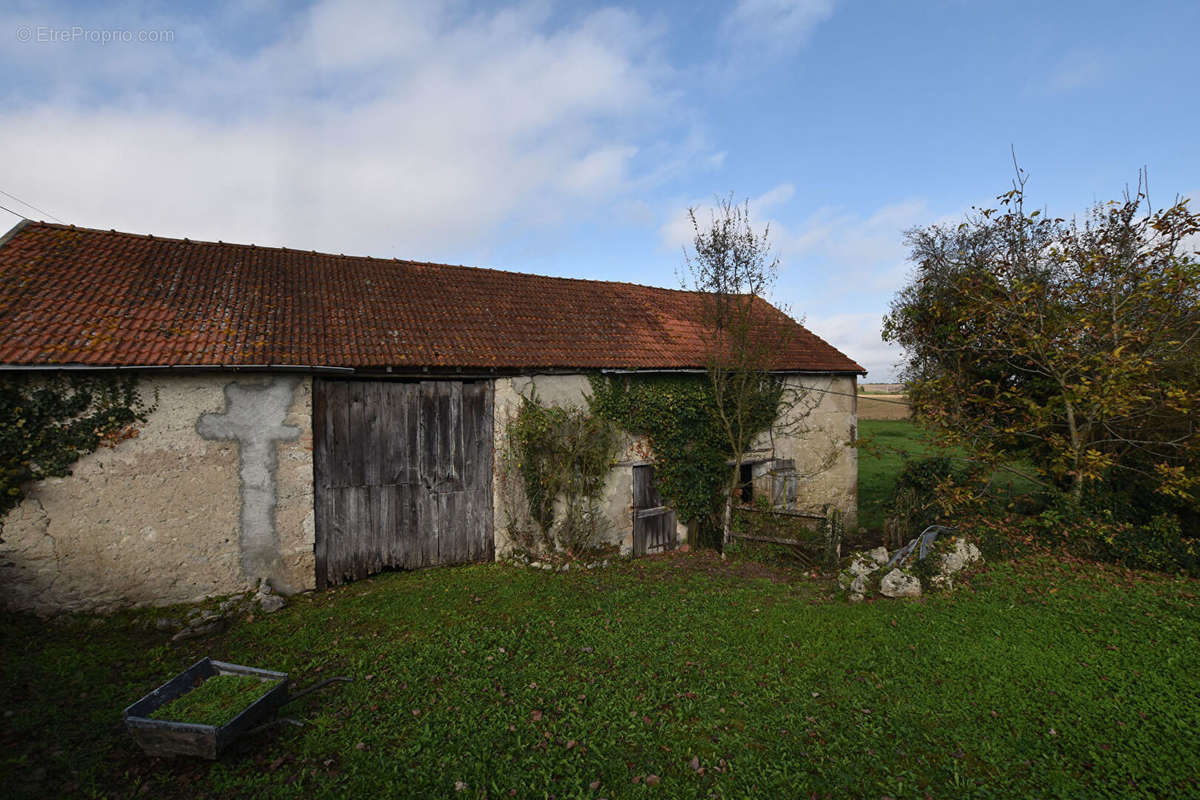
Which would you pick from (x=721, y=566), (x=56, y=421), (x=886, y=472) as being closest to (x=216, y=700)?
(x=56, y=421)

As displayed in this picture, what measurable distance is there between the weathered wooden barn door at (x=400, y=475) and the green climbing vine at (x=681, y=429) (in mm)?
2495

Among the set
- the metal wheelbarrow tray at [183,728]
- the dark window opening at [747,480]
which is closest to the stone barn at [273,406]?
the dark window opening at [747,480]

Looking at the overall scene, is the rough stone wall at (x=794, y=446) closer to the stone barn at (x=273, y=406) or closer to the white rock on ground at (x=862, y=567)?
the stone barn at (x=273, y=406)

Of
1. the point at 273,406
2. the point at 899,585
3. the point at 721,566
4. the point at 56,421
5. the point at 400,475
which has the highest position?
the point at 273,406

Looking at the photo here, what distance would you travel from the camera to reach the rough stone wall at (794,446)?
9.22 meters

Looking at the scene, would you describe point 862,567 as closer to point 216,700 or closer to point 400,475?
point 400,475

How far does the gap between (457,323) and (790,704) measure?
308 inches

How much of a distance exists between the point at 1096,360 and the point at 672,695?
776 centimetres

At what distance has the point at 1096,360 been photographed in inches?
298

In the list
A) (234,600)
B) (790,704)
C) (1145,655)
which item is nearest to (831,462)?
(1145,655)

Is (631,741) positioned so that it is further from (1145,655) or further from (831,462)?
(831,462)

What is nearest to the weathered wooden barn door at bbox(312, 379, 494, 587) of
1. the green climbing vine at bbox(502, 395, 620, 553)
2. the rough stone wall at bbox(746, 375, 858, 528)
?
the green climbing vine at bbox(502, 395, 620, 553)

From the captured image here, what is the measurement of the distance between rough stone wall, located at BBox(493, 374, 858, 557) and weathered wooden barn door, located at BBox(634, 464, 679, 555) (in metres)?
0.15

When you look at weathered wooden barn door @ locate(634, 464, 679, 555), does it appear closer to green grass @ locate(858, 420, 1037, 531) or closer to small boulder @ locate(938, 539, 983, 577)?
green grass @ locate(858, 420, 1037, 531)
